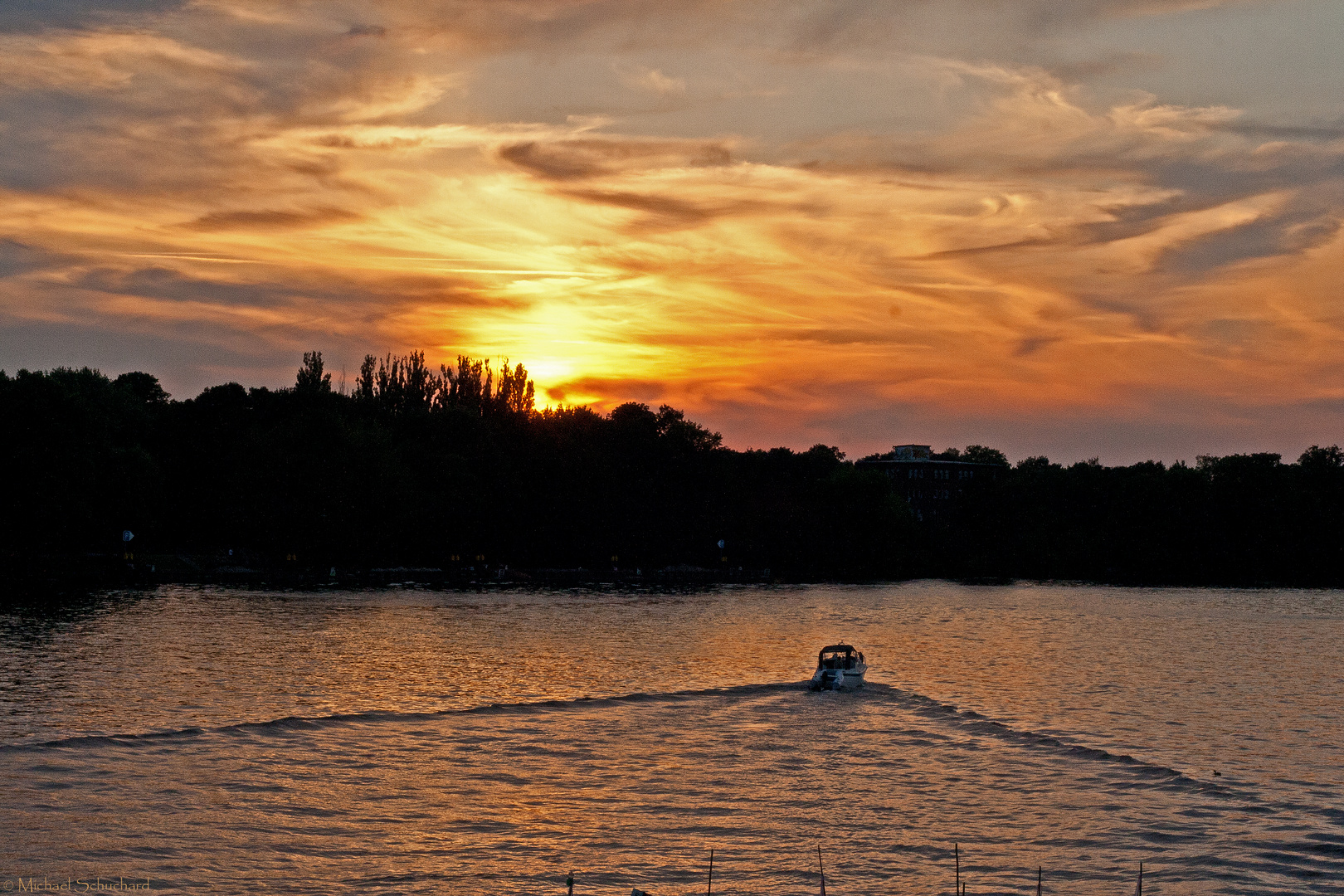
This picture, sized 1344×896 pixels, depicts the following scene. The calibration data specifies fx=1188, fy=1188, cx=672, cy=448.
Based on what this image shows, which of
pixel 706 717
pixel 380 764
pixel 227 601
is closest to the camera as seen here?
pixel 380 764

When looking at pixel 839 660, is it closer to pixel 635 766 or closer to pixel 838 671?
pixel 838 671

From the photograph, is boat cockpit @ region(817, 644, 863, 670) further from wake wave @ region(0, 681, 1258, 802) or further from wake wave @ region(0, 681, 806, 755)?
wake wave @ region(0, 681, 806, 755)

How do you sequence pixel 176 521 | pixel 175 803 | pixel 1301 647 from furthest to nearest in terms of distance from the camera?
pixel 176 521, pixel 1301 647, pixel 175 803

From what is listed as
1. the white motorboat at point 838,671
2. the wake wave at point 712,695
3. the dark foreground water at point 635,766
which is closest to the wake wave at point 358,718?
the wake wave at point 712,695

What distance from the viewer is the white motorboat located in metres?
76.5

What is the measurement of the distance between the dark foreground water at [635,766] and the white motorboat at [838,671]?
1471 millimetres

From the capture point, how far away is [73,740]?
52.2 m

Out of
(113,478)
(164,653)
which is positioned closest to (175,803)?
(164,653)

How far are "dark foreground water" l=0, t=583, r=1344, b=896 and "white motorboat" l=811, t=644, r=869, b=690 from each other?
147 cm

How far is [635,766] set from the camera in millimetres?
51281

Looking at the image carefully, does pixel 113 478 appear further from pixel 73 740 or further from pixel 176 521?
pixel 73 740

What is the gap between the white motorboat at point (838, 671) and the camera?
7650 cm

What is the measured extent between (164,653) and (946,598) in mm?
134177

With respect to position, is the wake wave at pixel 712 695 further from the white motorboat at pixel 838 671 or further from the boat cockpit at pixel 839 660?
the boat cockpit at pixel 839 660
